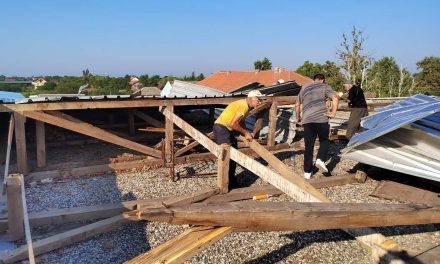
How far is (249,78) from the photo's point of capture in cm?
3697

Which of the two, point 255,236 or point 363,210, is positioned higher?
point 363,210

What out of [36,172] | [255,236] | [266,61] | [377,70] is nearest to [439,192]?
[255,236]

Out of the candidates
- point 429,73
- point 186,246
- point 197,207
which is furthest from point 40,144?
point 429,73

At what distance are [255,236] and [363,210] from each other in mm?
2125

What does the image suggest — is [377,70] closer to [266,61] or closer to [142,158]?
[266,61]

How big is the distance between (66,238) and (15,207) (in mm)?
657

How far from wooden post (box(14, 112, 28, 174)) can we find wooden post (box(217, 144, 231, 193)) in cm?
381

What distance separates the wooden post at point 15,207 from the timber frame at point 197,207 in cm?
1

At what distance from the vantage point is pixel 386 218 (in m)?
2.71

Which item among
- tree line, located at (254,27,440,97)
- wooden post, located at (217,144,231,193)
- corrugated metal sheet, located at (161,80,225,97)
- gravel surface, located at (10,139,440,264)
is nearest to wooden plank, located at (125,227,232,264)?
gravel surface, located at (10,139,440,264)

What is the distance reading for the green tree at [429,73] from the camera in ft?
114

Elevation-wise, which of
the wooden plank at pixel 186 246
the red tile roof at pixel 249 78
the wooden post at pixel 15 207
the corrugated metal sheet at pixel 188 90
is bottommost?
the wooden post at pixel 15 207

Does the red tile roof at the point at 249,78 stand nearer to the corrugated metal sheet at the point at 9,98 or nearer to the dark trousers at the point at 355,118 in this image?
the corrugated metal sheet at the point at 9,98

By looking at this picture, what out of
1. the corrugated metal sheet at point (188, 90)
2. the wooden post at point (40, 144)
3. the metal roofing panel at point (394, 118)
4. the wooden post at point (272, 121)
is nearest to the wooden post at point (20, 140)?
the wooden post at point (40, 144)
